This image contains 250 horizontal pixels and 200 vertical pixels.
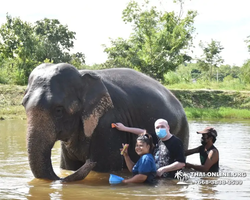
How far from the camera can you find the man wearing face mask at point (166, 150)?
615cm

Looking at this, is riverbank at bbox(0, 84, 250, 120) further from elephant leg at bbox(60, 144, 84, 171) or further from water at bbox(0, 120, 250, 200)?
elephant leg at bbox(60, 144, 84, 171)

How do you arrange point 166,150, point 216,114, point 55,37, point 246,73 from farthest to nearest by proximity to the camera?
point 55,37 < point 246,73 < point 216,114 < point 166,150

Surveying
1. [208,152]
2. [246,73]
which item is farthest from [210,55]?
[208,152]

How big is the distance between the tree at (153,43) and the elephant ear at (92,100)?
23.5 meters

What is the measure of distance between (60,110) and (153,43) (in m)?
25.0

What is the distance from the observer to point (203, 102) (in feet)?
83.4

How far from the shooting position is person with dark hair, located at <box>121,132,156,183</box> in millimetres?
5922

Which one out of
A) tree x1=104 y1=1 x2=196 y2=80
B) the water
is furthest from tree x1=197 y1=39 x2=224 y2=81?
the water

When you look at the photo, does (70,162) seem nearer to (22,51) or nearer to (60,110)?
(60,110)

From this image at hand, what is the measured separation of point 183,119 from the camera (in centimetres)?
783

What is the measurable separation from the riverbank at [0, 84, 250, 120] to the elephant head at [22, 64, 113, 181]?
12118 mm

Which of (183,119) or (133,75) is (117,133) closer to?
(133,75)

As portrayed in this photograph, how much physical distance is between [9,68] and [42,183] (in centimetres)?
2298

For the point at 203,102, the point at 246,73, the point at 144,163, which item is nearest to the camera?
the point at 144,163
